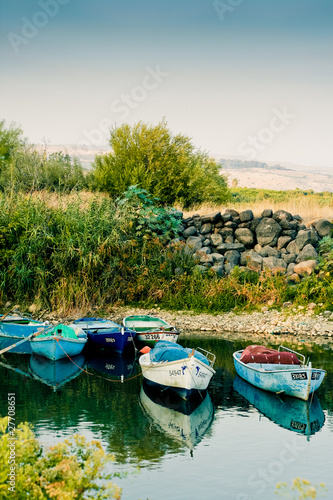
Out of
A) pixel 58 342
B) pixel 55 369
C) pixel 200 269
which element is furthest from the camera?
pixel 200 269

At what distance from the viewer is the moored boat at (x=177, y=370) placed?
11008 mm

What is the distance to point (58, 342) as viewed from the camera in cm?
1470

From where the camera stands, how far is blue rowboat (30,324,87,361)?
14.7m

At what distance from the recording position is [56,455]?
523 cm

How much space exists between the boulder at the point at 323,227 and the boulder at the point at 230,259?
11.8 feet

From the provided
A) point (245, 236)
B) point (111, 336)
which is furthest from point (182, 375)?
point (245, 236)

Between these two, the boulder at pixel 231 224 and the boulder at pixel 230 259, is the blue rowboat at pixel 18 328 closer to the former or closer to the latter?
the boulder at pixel 230 259

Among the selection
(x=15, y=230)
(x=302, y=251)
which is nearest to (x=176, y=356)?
(x=15, y=230)

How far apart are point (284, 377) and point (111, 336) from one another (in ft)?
18.9

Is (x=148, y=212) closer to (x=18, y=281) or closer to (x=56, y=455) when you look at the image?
(x=18, y=281)

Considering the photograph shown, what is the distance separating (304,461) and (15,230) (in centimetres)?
1428

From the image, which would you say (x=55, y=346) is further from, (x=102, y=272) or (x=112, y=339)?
(x=102, y=272)

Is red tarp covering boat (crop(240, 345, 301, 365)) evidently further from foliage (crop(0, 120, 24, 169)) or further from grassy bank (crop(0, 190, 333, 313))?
foliage (crop(0, 120, 24, 169))

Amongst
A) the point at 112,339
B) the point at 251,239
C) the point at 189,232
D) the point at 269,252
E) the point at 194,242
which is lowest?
the point at 112,339
